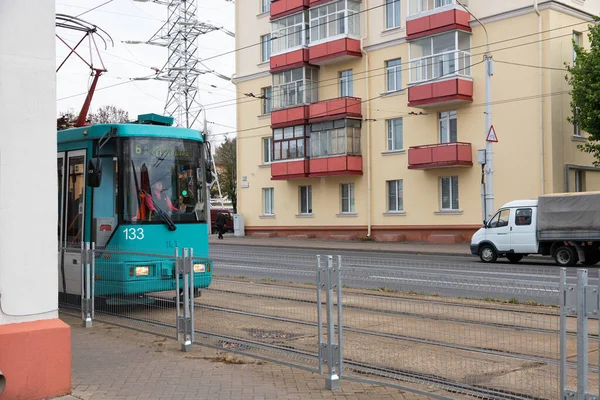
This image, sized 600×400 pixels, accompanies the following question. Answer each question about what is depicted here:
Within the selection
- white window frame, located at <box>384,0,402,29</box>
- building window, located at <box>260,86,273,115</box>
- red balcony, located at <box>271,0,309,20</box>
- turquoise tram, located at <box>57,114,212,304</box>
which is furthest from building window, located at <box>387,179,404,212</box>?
turquoise tram, located at <box>57,114,212,304</box>

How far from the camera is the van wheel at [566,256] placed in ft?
71.2

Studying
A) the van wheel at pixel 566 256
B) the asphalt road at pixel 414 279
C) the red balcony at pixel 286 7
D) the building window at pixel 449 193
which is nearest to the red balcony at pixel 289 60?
the red balcony at pixel 286 7

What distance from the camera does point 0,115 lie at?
6.25m

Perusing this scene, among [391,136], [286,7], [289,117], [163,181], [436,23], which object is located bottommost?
[163,181]

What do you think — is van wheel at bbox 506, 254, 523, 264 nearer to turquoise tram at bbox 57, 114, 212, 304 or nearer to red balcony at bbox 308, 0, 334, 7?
turquoise tram at bbox 57, 114, 212, 304

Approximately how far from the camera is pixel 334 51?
37.2 metres

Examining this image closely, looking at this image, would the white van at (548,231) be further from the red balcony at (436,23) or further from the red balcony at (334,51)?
the red balcony at (334,51)

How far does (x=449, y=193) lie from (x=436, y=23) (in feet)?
25.8

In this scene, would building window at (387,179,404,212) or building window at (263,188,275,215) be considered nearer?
building window at (387,179,404,212)

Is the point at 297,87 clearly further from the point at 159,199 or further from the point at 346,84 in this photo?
the point at 159,199

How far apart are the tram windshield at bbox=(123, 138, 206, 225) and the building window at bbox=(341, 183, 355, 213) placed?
26.1m

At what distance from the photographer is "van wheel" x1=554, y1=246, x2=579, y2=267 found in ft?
71.2

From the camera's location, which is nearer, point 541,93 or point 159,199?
point 159,199

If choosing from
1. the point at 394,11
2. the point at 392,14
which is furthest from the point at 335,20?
the point at 394,11
